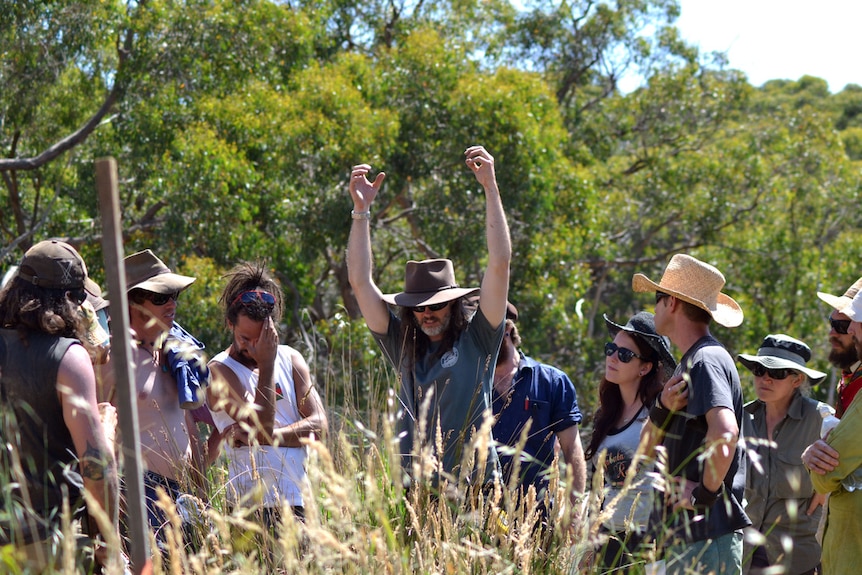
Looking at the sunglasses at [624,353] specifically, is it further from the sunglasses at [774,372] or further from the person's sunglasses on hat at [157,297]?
the person's sunglasses on hat at [157,297]

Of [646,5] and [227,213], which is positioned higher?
[646,5]

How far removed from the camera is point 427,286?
3791mm

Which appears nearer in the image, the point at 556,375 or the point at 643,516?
the point at 643,516

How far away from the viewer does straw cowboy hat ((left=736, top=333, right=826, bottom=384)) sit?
430 centimetres

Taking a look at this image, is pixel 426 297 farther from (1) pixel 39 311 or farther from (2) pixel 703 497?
(1) pixel 39 311

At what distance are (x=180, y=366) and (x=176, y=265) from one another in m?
5.73

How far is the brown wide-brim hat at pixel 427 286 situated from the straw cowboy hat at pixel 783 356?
1.40 metres

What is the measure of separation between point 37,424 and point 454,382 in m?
1.40

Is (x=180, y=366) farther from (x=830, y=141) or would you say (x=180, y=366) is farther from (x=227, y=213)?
(x=830, y=141)

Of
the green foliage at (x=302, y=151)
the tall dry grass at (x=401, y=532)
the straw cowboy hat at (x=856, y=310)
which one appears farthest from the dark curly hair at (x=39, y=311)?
the green foliage at (x=302, y=151)

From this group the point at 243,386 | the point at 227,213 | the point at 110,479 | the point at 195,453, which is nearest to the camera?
the point at 110,479

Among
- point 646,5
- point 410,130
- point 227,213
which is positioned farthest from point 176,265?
point 646,5

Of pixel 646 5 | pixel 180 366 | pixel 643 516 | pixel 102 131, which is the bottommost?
pixel 643 516

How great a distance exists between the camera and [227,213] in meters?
9.07
